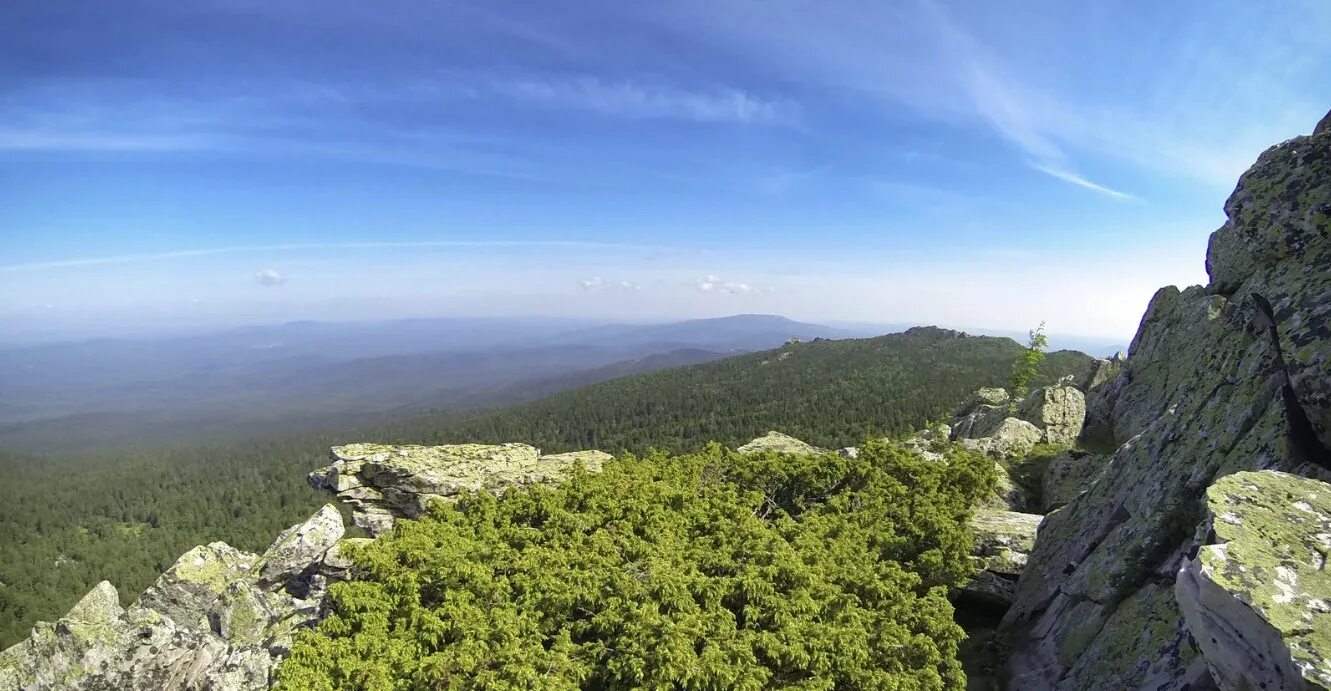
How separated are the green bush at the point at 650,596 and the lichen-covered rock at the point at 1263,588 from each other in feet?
19.0

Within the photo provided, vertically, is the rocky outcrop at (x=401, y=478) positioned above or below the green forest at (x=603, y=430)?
above

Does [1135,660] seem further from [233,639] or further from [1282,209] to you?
[233,639]

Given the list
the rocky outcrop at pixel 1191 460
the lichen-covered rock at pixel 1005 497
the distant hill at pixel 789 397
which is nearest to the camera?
the rocky outcrop at pixel 1191 460

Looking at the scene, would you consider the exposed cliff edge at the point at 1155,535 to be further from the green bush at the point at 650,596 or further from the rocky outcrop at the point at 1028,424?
the rocky outcrop at the point at 1028,424

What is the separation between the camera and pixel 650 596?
13008 millimetres

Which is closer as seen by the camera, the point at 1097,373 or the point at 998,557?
the point at 998,557

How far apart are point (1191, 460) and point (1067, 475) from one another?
13224 millimetres

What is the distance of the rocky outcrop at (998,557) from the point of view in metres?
18.1

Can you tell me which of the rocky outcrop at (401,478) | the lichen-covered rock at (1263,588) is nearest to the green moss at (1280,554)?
the lichen-covered rock at (1263,588)

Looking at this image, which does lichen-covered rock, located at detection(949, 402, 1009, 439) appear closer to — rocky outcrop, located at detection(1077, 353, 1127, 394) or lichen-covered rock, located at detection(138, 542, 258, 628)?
rocky outcrop, located at detection(1077, 353, 1127, 394)

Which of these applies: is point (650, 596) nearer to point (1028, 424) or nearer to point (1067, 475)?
point (1067, 475)

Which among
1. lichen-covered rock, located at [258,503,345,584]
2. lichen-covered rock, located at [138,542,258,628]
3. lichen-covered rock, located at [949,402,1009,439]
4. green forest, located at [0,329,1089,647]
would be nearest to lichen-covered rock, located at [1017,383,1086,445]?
lichen-covered rock, located at [949,402,1009,439]

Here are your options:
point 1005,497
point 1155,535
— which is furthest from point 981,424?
point 1155,535

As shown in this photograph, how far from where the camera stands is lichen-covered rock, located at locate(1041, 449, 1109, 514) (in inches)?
866
